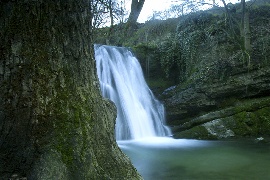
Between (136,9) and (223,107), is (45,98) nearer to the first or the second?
(136,9)

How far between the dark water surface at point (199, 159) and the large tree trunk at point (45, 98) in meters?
2.80

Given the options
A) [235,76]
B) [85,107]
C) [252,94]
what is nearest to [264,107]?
[252,94]

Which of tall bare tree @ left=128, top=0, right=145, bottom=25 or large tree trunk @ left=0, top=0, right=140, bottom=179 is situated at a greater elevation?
tall bare tree @ left=128, top=0, right=145, bottom=25

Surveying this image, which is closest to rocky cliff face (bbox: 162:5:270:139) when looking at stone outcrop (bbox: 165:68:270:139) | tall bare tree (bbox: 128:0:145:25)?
stone outcrop (bbox: 165:68:270:139)

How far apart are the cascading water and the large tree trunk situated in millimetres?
7446

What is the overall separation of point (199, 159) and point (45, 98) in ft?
15.7

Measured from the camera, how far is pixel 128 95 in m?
11.1

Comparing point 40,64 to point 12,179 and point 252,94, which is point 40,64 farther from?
point 252,94

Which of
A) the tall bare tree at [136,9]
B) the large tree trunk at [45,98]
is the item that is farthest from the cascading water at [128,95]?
the large tree trunk at [45,98]

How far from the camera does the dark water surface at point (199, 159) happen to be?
4957 mm

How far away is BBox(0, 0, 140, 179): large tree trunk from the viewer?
221 centimetres

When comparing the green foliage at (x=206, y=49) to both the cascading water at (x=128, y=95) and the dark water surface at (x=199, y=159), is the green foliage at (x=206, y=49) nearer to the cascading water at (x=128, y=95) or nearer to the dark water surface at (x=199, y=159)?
the cascading water at (x=128, y=95)

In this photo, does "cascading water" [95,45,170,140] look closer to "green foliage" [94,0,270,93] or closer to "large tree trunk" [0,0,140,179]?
"green foliage" [94,0,270,93]

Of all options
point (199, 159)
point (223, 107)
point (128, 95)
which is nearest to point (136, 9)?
point (199, 159)
